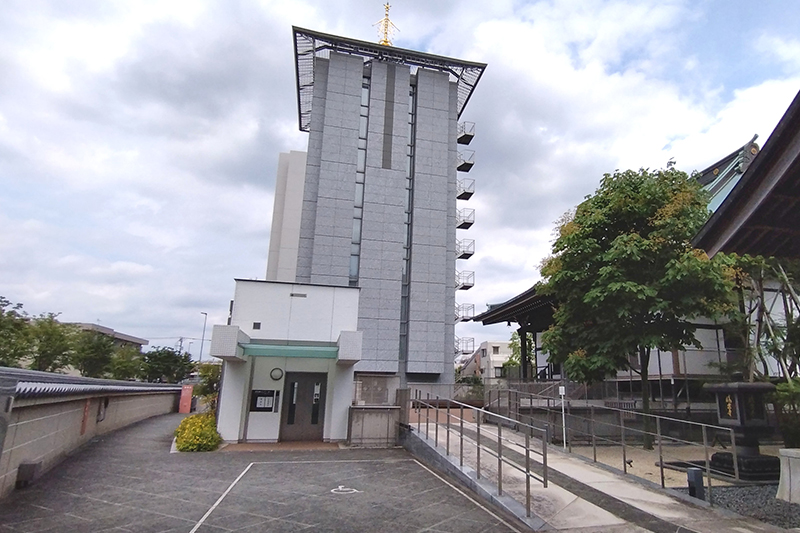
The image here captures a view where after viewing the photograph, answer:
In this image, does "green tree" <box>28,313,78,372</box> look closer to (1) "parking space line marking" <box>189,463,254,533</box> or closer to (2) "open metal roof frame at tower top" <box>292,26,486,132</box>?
(2) "open metal roof frame at tower top" <box>292,26,486,132</box>

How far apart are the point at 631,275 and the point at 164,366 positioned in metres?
41.4

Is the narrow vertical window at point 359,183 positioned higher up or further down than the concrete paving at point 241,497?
higher up

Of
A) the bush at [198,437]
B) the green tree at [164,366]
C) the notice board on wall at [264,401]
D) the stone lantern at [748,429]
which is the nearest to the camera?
the stone lantern at [748,429]

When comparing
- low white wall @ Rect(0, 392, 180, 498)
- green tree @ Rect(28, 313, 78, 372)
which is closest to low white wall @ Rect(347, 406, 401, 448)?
low white wall @ Rect(0, 392, 180, 498)

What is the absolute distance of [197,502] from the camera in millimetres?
7500

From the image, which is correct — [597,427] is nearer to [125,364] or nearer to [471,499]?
[471,499]

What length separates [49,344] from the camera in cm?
2505

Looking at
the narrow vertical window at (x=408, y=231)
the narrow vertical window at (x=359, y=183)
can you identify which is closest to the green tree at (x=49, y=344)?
the narrow vertical window at (x=359, y=183)

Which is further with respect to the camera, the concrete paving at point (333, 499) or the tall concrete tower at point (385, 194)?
the tall concrete tower at point (385, 194)

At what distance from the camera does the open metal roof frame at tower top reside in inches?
1171

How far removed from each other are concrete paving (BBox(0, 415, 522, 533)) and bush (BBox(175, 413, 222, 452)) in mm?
579

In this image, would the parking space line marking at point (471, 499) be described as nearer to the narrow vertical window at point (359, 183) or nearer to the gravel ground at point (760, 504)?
the gravel ground at point (760, 504)

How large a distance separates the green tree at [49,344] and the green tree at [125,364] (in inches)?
186

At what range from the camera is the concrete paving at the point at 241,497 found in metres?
6.43
